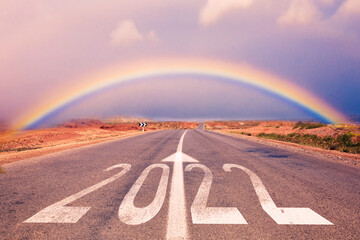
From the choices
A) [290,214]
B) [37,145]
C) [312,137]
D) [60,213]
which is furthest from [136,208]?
[312,137]

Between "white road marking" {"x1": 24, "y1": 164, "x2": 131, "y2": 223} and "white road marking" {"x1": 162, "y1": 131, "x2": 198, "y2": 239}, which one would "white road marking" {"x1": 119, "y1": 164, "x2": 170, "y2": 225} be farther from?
"white road marking" {"x1": 24, "y1": 164, "x2": 131, "y2": 223}

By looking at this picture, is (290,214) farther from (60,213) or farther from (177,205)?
(60,213)

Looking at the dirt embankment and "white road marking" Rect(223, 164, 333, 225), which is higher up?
"white road marking" Rect(223, 164, 333, 225)

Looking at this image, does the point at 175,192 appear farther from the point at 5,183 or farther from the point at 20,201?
the point at 5,183

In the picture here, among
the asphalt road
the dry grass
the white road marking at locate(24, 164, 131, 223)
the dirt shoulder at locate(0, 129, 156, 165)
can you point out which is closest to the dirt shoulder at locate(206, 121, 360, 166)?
the dry grass

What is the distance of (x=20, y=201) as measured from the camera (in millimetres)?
3004

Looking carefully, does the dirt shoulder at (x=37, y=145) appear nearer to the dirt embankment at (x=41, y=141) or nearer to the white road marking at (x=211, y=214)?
the dirt embankment at (x=41, y=141)

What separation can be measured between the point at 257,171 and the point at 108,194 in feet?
11.7

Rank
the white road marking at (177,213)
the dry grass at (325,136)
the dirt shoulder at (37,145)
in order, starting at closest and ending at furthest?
1. the white road marking at (177,213)
2. the dirt shoulder at (37,145)
3. the dry grass at (325,136)

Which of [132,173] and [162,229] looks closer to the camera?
[162,229]

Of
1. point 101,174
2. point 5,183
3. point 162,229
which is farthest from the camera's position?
point 101,174

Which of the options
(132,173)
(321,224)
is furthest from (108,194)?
(321,224)

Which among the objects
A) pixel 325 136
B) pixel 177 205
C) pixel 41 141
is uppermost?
pixel 177 205

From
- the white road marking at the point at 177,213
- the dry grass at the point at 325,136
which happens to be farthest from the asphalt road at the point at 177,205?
the dry grass at the point at 325,136
